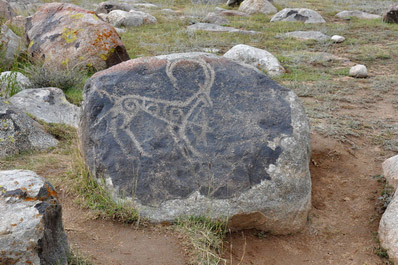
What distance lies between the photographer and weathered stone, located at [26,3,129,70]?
7.04 meters

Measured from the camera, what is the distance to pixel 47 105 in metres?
5.43

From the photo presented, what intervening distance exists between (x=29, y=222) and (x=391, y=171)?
323cm

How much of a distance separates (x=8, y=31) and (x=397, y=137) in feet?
20.4

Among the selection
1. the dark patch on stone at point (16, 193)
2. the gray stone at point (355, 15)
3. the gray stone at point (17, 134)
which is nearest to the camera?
the dark patch on stone at point (16, 193)

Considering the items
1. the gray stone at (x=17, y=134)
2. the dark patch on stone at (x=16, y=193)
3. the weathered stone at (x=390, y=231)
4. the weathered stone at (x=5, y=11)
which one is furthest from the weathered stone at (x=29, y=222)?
the weathered stone at (x=5, y=11)

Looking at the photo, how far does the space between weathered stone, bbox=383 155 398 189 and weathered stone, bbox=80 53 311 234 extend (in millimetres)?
983

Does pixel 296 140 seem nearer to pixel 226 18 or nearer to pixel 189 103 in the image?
pixel 189 103

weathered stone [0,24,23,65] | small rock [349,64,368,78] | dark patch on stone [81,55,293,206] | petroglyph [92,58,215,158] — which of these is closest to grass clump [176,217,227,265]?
dark patch on stone [81,55,293,206]

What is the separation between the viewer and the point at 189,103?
3.59 meters

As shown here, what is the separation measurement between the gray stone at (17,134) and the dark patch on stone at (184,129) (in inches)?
43.6

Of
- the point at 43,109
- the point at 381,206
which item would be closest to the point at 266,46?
the point at 43,109

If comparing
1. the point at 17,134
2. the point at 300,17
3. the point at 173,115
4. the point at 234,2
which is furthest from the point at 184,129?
the point at 234,2

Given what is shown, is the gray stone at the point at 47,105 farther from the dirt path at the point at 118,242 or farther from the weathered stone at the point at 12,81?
the dirt path at the point at 118,242

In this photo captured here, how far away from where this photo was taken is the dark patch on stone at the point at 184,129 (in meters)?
3.30
